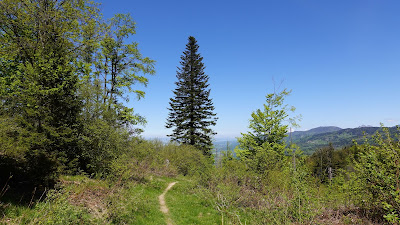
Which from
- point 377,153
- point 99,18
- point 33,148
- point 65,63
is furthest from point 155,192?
point 99,18

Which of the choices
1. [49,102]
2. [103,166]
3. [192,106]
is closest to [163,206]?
[103,166]

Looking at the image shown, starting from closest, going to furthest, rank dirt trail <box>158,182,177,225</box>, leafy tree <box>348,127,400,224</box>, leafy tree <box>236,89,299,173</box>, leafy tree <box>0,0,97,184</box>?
1. leafy tree <box>348,127,400,224</box>
2. leafy tree <box>0,0,97,184</box>
3. dirt trail <box>158,182,177,225</box>
4. leafy tree <box>236,89,299,173</box>

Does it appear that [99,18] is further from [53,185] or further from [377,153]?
[377,153]

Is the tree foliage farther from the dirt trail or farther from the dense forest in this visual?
the dirt trail

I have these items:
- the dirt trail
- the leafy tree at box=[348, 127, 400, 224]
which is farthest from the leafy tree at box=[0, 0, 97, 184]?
the leafy tree at box=[348, 127, 400, 224]

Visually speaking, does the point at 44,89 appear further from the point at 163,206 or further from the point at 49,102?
the point at 163,206

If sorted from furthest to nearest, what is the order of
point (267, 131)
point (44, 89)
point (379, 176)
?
point (267, 131) < point (44, 89) < point (379, 176)

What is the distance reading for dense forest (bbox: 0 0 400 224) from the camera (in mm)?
6422

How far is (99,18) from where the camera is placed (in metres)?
19.0

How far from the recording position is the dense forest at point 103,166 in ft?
21.1

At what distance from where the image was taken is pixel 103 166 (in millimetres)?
12039

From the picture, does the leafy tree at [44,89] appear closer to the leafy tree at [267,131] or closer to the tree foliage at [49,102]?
the tree foliage at [49,102]

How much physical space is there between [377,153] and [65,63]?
1375 cm

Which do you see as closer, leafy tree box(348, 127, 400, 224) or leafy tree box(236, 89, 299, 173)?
leafy tree box(348, 127, 400, 224)
